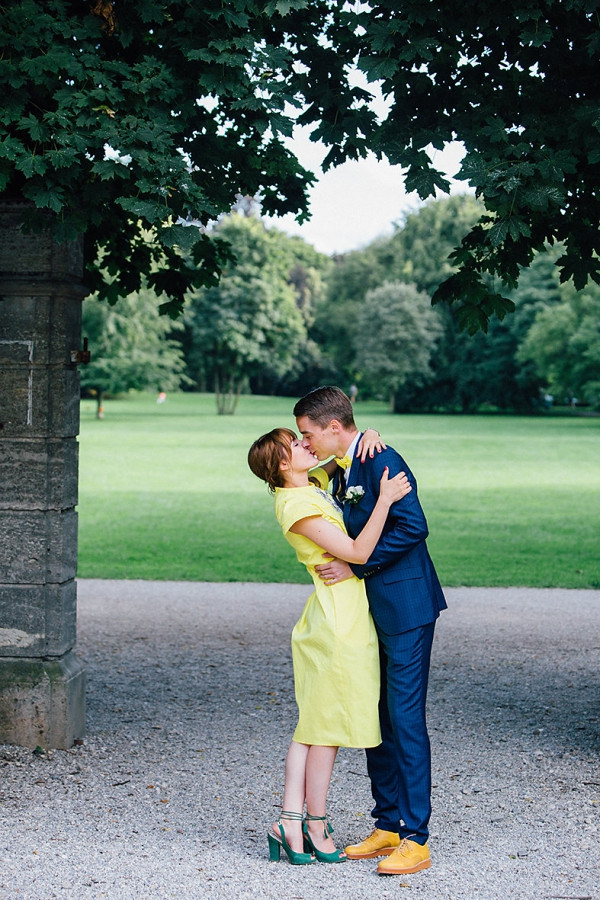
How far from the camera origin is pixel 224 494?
1991 centimetres

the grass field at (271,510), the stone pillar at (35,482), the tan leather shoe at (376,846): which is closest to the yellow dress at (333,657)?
the tan leather shoe at (376,846)

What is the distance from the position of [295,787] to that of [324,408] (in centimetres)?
137

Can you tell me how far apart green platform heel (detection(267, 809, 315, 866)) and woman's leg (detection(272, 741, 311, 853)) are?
10 mm

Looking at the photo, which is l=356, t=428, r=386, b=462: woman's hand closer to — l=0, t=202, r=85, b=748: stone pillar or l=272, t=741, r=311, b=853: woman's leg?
l=272, t=741, r=311, b=853: woman's leg

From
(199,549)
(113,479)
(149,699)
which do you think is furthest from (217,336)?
(149,699)

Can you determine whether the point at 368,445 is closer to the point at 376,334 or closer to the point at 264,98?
the point at 264,98

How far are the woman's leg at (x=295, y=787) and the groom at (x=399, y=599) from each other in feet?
1.08

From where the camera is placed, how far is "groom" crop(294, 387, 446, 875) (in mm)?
3855

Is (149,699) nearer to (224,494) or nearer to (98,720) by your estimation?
(98,720)

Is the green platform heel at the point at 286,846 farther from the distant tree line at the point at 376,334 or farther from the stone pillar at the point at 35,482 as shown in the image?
the distant tree line at the point at 376,334

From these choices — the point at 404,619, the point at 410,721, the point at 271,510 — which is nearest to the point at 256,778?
the point at 410,721

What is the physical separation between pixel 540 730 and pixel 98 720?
2.42 meters

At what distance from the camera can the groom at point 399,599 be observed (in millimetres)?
3855

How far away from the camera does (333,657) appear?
3844 mm
